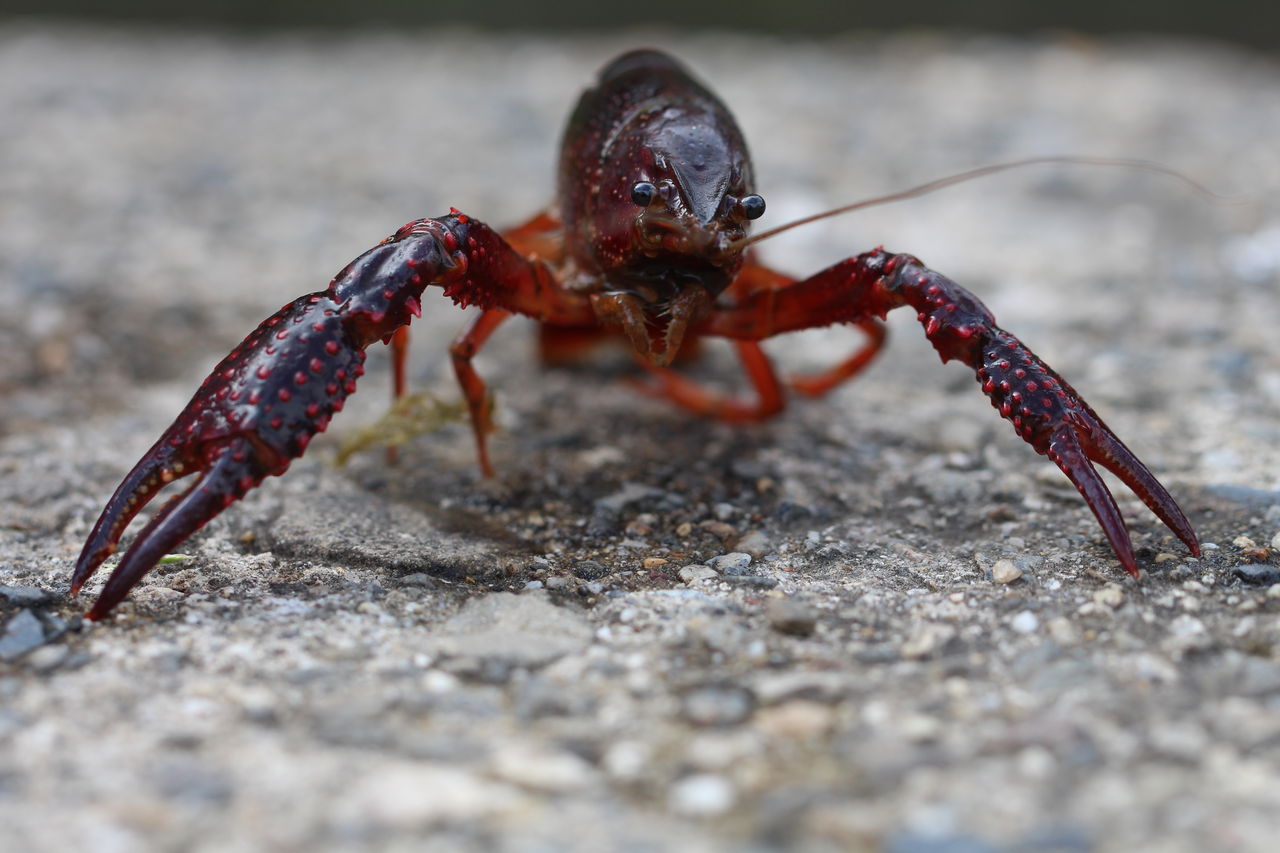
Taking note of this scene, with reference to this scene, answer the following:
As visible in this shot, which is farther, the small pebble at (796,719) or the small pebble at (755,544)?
the small pebble at (755,544)

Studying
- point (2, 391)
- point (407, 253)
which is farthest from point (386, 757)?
point (2, 391)

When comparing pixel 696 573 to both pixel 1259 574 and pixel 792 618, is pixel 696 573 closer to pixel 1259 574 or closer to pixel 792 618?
pixel 792 618

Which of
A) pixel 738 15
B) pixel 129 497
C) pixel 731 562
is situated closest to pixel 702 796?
pixel 731 562

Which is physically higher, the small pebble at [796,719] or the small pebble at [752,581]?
the small pebble at [752,581]

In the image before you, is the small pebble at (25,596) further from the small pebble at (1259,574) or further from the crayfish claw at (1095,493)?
the small pebble at (1259,574)

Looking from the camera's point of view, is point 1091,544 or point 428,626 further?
point 1091,544

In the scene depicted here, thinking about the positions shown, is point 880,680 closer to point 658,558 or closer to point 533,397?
point 658,558

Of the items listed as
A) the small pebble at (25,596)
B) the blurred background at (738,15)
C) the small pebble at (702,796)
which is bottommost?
the small pebble at (702,796)

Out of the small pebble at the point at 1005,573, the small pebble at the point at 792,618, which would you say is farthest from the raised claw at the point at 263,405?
the small pebble at the point at 1005,573
